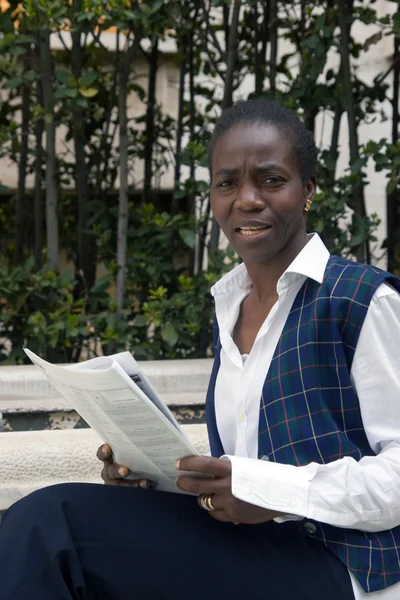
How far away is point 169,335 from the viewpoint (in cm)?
363

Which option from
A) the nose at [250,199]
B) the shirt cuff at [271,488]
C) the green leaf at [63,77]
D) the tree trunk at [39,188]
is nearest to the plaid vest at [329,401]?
the shirt cuff at [271,488]

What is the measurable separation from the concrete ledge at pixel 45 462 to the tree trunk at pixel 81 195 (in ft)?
4.28

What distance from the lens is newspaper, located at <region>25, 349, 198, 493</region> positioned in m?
1.79

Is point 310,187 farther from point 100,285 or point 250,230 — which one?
point 100,285

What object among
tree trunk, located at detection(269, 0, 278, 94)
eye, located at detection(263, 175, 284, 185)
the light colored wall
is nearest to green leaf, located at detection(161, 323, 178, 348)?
tree trunk, located at detection(269, 0, 278, 94)

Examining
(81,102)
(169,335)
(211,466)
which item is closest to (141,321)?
(169,335)

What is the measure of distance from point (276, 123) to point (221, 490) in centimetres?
78

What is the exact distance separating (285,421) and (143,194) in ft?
8.30

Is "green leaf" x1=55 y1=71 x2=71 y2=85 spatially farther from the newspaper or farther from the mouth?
the newspaper

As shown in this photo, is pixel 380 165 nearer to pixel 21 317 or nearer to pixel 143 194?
pixel 143 194

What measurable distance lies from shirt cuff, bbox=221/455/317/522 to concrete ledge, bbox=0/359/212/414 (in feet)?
4.33

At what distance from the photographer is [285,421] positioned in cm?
196

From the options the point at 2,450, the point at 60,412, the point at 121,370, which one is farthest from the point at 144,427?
the point at 60,412

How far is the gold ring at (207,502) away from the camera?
1.88 meters
